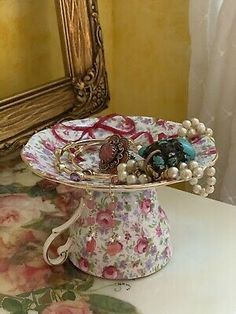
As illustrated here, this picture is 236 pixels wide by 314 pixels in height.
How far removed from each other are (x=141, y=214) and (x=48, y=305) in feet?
0.47

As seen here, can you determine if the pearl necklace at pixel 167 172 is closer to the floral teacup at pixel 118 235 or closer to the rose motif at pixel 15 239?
the floral teacup at pixel 118 235

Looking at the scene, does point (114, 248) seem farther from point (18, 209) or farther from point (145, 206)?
point (18, 209)

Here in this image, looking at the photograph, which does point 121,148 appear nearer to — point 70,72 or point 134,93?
point 70,72

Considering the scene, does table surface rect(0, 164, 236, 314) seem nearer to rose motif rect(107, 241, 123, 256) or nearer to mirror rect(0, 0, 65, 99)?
rose motif rect(107, 241, 123, 256)

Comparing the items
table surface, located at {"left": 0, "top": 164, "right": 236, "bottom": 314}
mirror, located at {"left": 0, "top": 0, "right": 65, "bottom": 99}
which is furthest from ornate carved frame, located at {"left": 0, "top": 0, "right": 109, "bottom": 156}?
table surface, located at {"left": 0, "top": 164, "right": 236, "bottom": 314}

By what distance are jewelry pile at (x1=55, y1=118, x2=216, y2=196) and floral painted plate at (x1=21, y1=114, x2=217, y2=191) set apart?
0.01 m

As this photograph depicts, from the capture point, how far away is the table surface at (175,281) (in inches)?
26.2

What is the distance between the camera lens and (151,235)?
0.71m

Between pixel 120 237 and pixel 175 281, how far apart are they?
0.26 ft

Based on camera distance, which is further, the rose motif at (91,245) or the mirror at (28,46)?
the mirror at (28,46)

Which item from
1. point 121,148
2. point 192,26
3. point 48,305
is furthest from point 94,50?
point 48,305

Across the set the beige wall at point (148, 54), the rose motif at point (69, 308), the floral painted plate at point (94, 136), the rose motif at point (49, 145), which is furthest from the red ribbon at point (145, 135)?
the beige wall at point (148, 54)

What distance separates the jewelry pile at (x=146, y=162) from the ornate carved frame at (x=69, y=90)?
16cm

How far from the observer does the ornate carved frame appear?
2.99ft
